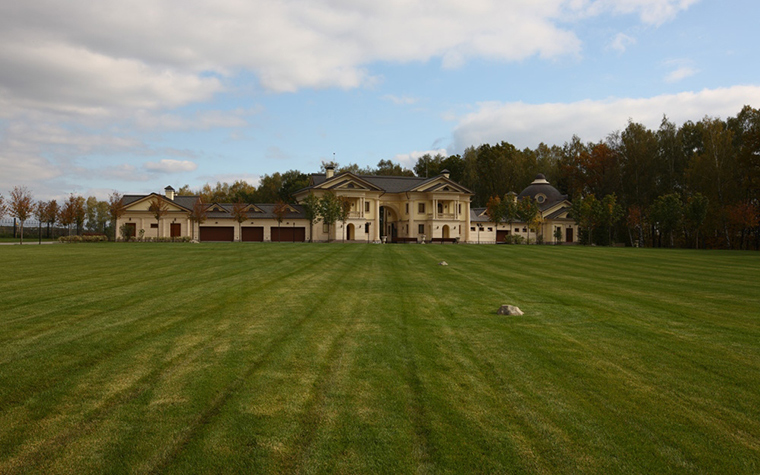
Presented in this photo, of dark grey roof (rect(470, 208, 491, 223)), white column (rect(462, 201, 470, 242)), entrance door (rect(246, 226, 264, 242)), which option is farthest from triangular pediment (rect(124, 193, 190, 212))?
dark grey roof (rect(470, 208, 491, 223))

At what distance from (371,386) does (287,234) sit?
213ft

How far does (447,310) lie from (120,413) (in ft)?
24.1

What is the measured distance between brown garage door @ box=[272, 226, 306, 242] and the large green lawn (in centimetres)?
5726

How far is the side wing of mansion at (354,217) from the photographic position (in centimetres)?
6525

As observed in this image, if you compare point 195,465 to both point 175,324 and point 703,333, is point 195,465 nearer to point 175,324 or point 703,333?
point 175,324

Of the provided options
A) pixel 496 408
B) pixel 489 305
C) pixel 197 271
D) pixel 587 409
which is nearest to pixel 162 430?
pixel 496 408

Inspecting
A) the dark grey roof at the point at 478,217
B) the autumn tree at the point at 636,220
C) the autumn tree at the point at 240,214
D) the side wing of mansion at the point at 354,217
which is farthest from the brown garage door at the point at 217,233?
the autumn tree at the point at 636,220

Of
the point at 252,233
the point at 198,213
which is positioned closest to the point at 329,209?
the point at 252,233

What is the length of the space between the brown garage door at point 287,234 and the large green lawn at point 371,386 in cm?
5726

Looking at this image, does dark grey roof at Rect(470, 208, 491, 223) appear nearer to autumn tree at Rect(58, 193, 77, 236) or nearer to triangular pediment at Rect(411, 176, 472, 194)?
triangular pediment at Rect(411, 176, 472, 194)

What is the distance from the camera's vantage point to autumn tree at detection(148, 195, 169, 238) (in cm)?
6230

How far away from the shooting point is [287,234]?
68.9 meters

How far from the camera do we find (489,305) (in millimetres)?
11406

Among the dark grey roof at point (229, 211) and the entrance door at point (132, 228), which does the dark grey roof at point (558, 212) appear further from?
the entrance door at point (132, 228)
